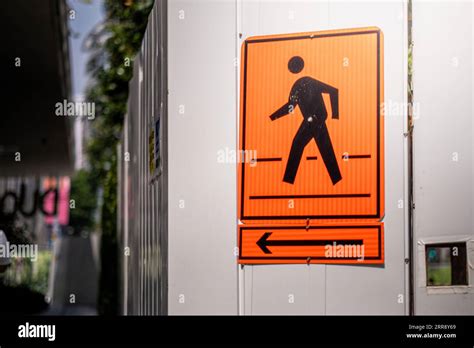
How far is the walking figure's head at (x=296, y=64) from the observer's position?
12.8 feet

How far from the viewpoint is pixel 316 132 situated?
151 inches

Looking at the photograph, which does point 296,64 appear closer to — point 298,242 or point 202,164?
point 202,164

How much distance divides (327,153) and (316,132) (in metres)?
0.12

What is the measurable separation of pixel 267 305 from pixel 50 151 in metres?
13.8

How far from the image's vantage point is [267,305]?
13.0ft

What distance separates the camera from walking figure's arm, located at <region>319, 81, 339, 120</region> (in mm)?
3826

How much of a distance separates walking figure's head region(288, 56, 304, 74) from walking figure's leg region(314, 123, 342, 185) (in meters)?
0.32

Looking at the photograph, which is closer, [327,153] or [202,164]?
[327,153]

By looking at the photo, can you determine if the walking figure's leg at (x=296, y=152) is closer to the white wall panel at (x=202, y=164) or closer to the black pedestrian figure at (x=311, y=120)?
the black pedestrian figure at (x=311, y=120)
